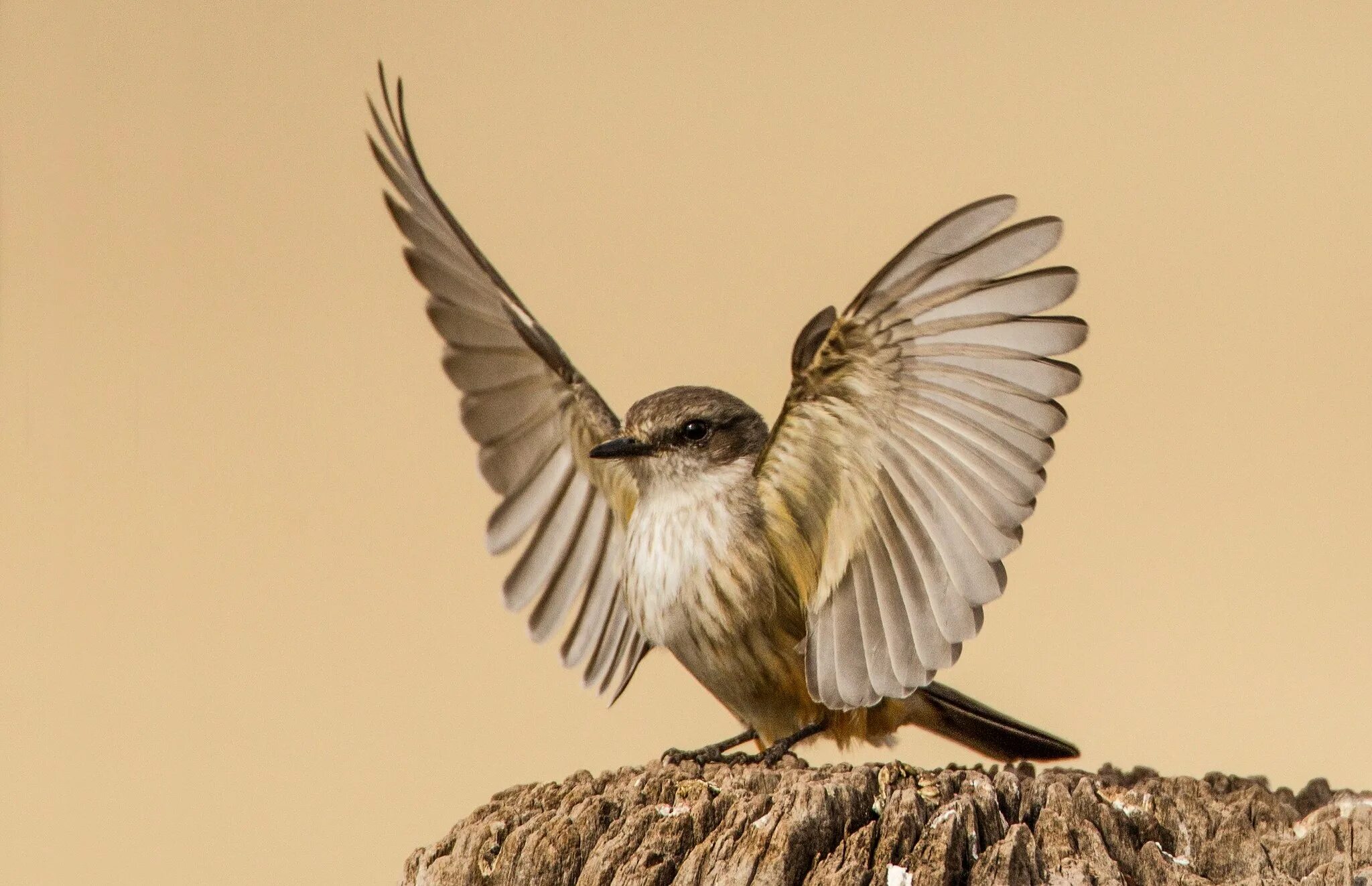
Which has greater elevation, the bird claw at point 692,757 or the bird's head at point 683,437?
the bird's head at point 683,437

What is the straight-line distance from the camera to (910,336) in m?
3.56

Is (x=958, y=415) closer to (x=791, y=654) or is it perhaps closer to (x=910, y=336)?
(x=910, y=336)

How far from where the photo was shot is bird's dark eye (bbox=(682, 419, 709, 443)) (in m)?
4.41

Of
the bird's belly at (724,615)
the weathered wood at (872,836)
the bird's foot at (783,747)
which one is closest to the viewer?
the weathered wood at (872,836)

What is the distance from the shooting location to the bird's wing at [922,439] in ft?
11.2

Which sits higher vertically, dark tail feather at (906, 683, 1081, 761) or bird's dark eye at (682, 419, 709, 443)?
bird's dark eye at (682, 419, 709, 443)

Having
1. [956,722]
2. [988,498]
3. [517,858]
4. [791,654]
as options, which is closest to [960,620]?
[988,498]

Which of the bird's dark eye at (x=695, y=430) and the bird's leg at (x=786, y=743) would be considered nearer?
the bird's leg at (x=786, y=743)

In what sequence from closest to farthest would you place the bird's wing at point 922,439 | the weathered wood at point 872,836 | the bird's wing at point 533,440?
the weathered wood at point 872,836 < the bird's wing at point 922,439 < the bird's wing at point 533,440

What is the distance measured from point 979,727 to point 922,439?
1.23 metres

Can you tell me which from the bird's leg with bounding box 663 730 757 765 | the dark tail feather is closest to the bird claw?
the bird's leg with bounding box 663 730 757 765

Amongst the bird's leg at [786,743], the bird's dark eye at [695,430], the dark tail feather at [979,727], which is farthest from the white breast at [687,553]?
the dark tail feather at [979,727]

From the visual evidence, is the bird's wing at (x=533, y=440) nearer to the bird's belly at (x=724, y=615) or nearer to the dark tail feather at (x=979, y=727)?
the bird's belly at (x=724, y=615)

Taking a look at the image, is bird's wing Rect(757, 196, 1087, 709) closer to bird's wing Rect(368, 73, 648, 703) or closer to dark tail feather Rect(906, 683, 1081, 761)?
dark tail feather Rect(906, 683, 1081, 761)
